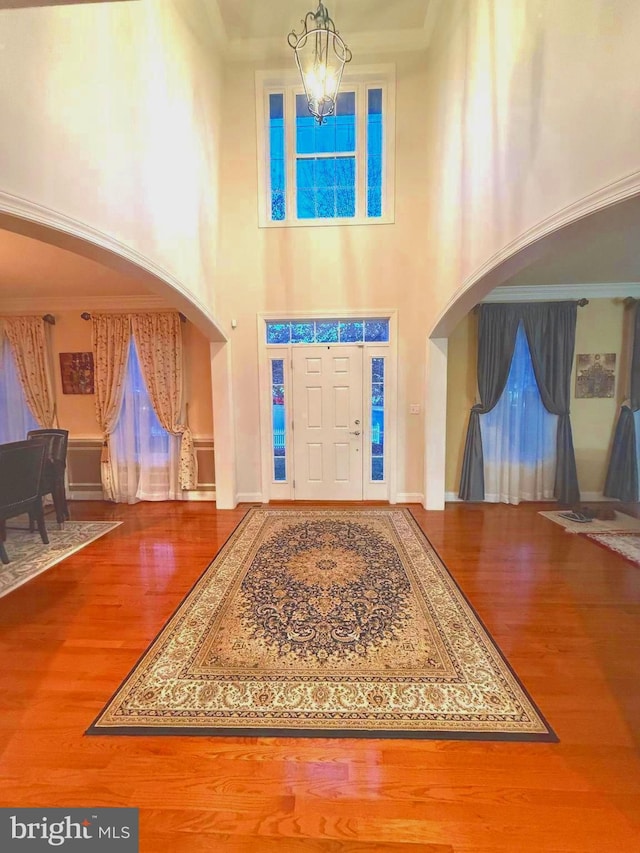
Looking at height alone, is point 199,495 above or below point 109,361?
below

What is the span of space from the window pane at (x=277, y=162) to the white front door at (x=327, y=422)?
1739 millimetres

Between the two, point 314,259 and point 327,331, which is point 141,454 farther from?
point 314,259

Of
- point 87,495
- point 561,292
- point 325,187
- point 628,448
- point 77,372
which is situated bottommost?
point 87,495

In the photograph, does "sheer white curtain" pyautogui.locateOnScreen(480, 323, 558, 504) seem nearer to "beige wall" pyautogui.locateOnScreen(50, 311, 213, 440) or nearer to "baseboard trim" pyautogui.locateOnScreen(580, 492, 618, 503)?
"baseboard trim" pyautogui.locateOnScreen(580, 492, 618, 503)

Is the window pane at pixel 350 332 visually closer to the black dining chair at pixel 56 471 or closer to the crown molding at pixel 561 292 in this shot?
the crown molding at pixel 561 292

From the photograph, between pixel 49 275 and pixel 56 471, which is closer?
pixel 49 275

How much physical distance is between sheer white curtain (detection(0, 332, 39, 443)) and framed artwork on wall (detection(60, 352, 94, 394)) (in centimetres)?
60

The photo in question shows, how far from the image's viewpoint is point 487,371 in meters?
4.66

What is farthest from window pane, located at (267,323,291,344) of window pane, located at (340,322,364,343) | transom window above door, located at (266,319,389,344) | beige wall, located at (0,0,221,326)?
beige wall, located at (0,0,221,326)

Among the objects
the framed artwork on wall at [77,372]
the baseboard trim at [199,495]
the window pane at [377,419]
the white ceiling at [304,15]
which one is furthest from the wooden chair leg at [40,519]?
the white ceiling at [304,15]

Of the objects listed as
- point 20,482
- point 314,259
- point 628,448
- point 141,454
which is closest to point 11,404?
point 141,454

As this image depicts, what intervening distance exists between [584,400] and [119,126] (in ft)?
18.2

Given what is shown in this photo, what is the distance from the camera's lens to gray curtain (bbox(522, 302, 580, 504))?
4598mm

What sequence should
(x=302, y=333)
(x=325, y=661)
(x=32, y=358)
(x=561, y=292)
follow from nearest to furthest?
(x=325, y=661) < (x=561, y=292) < (x=302, y=333) < (x=32, y=358)
